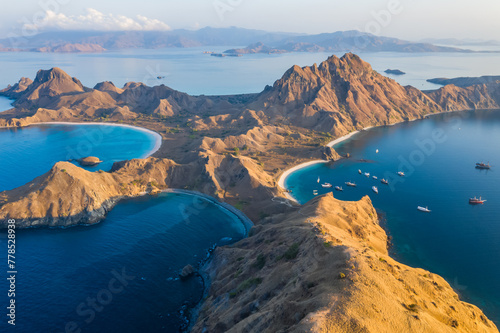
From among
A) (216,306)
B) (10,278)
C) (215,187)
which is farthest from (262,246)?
(10,278)

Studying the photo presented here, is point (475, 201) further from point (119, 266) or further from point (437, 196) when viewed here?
point (119, 266)

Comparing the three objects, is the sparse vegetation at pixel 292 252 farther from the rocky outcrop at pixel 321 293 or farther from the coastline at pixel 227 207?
the coastline at pixel 227 207

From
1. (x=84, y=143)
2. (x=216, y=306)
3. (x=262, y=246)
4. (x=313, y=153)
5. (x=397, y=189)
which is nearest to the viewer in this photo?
(x=216, y=306)

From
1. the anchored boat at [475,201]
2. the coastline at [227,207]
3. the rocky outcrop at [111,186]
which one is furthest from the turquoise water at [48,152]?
the anchored boat at [475,201]

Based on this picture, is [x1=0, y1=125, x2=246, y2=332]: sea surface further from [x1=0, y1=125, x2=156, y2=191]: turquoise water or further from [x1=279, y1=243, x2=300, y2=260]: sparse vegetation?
[x1=279, y1=243, x2=300, y2=260]: sparse vegetation

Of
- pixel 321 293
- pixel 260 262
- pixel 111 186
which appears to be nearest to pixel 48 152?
pixel 111 186

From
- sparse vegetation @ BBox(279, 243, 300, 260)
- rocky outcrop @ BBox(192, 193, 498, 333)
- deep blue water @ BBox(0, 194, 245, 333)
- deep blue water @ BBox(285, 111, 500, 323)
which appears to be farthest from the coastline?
sparse vegetation @ BBox(279, 243, 300, 260)

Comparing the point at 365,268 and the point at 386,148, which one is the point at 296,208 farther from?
the point at 386,148
